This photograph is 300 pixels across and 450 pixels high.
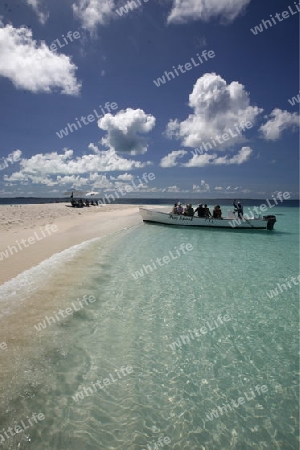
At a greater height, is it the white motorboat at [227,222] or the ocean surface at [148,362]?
the ocean surface at [148,362]

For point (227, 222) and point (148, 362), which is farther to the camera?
point (227, 222)

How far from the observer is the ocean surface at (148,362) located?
396cm

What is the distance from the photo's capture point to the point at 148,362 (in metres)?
5.57

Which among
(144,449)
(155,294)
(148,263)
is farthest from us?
(148,263)

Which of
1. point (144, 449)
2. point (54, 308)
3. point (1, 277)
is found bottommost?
point (144, 449)

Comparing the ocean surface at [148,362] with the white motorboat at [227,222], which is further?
the white motorboat at [227,222]

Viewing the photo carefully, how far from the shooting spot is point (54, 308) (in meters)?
7.70

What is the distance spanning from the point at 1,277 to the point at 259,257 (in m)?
13.5

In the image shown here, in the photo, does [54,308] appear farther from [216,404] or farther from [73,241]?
[73,241]

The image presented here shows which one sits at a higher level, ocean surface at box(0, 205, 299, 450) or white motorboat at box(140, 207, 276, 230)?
ocean surface at box(0, 205, 299, 450)

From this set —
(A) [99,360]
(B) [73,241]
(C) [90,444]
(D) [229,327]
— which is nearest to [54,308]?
(A) [99,360]

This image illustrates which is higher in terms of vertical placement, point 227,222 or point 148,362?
point 148,362

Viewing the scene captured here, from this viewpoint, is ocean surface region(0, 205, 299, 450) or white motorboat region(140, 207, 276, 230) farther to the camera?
white motorboat region(140, 207, 276, 230)

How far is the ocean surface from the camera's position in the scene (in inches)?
156
